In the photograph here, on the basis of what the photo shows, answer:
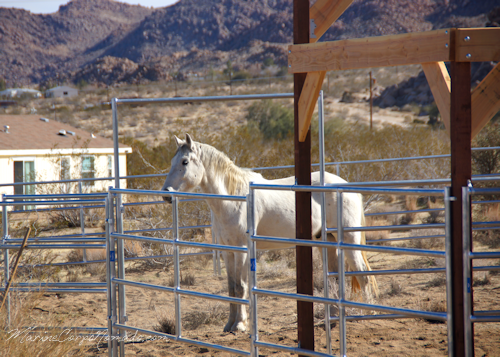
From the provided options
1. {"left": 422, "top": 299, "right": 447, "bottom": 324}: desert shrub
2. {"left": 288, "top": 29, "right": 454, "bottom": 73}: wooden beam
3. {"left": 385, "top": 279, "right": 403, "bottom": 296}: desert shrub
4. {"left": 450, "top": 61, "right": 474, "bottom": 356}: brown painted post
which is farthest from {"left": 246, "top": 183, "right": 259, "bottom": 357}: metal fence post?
{"left": 385, "top": 279, "right": 403, "bottom": 296}: desert shrub

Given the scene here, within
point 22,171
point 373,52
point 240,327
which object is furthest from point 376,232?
point 22,171

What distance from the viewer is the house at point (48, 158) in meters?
14.4

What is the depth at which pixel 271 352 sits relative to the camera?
13.7 feet

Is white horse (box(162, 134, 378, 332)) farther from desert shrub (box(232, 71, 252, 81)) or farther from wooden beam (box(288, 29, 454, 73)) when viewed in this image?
desert shrub (box(232, 71, 252, 81))

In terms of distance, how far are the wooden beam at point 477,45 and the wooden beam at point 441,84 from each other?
156 mm

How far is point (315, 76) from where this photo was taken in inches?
116

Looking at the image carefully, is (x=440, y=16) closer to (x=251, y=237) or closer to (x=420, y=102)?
(x=420, y=102)

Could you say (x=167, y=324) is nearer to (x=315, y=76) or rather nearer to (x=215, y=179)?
(x=215, y=179)

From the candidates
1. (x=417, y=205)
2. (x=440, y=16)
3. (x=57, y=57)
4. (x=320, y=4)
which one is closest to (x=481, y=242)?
(x=417, y=205)

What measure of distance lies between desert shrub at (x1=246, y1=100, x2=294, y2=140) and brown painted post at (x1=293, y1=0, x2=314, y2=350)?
68.2 ft

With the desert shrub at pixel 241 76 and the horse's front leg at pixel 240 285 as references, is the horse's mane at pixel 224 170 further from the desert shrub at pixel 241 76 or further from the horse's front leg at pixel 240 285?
the desert shrub at pixel 241 76

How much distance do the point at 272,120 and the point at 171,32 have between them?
228ft

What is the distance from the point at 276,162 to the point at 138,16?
109702 millimetres

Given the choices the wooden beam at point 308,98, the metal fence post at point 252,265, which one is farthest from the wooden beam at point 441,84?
the metal fence post at point 252,265
